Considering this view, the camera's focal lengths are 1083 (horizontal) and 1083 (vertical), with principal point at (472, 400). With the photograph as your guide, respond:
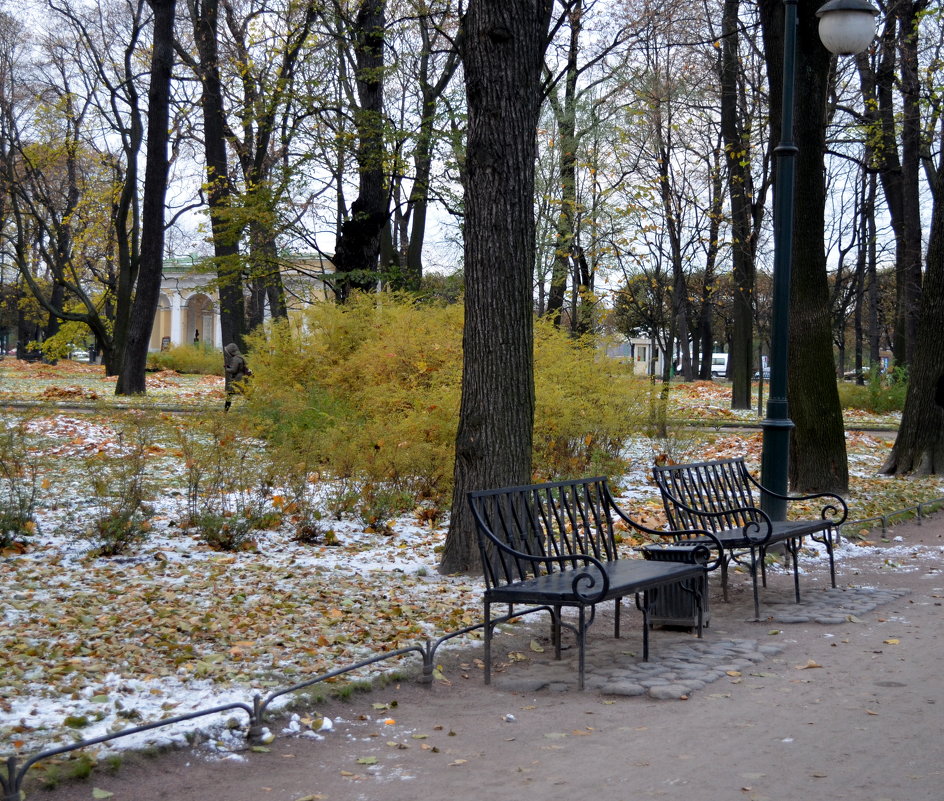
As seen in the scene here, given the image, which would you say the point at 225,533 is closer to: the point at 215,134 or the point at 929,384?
the point at 929,384

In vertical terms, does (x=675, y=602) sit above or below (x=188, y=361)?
below

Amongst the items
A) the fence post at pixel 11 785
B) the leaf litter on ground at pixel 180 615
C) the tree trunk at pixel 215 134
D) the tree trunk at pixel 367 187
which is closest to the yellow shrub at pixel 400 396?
the leaf litter on ground at pixel 180 615

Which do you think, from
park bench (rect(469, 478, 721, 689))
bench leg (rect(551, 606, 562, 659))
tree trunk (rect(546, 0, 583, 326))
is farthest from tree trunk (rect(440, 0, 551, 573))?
tree trunk (rect(546, 0, 583, 326))

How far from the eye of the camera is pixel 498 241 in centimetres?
811

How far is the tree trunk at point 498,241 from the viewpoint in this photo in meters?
8.05

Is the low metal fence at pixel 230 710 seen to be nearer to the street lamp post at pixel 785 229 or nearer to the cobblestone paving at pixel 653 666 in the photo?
the cobblestone paving at pixel 653 666

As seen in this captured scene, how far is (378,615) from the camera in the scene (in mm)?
6953

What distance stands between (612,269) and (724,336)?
50878 mm

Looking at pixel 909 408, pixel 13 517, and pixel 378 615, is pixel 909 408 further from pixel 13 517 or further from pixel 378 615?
pixel 13 517

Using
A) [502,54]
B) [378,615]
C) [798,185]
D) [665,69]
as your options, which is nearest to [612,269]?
[665,69]

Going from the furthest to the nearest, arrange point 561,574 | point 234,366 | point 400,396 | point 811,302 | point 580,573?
point 234,366, point 811,302, point 400,396, point 561,574, point 580,573

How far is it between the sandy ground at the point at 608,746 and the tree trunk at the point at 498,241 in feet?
6.92

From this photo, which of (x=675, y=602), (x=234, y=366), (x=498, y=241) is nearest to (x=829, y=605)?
(x=675, y=602)

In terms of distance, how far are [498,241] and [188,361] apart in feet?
128
